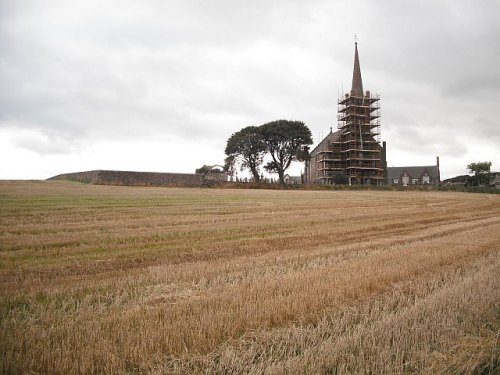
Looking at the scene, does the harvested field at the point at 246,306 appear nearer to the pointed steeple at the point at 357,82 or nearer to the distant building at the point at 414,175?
the pointed steeple at the point at 357,82

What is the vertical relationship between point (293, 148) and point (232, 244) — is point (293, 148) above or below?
above

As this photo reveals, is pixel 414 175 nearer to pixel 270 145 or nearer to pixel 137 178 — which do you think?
pixel 270 145

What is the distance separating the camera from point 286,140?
88.9m

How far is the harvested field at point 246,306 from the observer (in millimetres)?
4414

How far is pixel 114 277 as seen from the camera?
8328 millimetres

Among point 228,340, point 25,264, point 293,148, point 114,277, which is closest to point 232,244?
point 114,277

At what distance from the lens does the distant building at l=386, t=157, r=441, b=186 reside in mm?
127631

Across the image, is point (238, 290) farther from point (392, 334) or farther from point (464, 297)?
point (464, 297)

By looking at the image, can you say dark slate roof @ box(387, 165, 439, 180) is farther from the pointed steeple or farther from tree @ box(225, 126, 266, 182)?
tree @ box(225, 126, 266, 182)

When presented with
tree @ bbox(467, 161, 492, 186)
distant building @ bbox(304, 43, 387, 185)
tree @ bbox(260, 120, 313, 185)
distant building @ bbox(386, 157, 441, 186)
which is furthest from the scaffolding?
tree @ bbox(467, 161, 492, 186)

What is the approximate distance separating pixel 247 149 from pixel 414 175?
A: 238 ft

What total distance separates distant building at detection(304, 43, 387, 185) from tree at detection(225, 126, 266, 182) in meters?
15.5

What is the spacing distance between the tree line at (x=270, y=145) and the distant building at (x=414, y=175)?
51419mm

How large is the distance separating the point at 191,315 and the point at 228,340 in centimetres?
103
